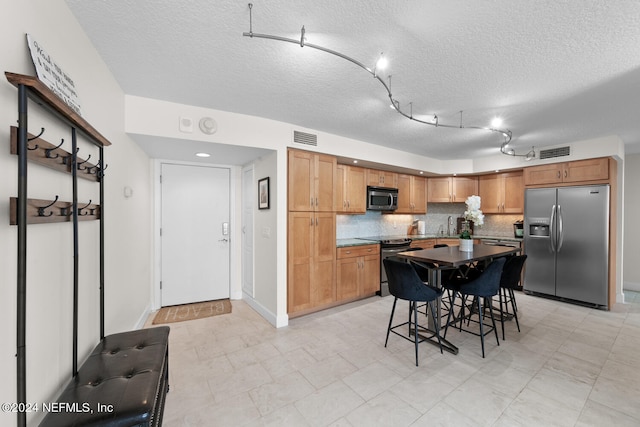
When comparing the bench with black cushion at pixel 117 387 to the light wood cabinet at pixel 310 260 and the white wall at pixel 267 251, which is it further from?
the light wood cabinet at pixel 310 260

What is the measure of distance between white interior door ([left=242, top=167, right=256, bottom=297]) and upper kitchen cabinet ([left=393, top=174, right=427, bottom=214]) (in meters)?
2.79

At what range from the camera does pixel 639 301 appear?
4.34 meters

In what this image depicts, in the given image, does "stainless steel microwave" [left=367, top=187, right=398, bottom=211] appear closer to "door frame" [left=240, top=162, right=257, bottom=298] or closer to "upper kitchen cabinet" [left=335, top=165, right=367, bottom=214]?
"upper kitchen cabinet" [left=335, top=165, right=367, bottom=214]

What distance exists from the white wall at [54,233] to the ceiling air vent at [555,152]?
5.79 meters

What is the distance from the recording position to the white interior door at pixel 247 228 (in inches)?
160

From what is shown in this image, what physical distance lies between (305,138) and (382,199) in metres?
2.03

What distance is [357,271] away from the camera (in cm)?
430

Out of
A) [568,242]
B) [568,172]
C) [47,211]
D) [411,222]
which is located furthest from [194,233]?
[568,172]

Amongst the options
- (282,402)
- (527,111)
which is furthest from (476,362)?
(527,111)

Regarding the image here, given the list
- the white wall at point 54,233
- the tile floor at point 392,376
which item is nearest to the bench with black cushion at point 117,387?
the white wall at point 54,233

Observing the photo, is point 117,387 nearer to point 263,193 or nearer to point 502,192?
Result: point 263,193

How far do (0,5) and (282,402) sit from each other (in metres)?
2.54

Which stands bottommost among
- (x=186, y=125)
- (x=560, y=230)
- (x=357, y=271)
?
(x=357, y=271)

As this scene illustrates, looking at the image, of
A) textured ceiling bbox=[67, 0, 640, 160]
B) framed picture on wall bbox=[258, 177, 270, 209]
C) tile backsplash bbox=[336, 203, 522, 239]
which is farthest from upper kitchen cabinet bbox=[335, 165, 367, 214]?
textured ceiling bbox=[67, 0, 640, 160]
